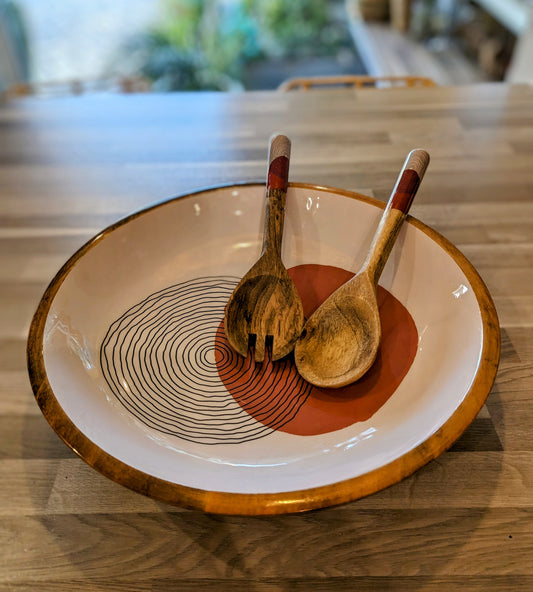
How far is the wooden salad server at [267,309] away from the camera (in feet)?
1.66

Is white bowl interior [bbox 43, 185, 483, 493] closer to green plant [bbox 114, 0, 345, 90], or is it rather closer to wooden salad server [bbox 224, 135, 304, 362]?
wooden salad server [bbox 224, 135, 304, 362]

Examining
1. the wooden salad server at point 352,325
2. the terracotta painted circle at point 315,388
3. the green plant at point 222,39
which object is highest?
the wooden salad server at point 352,325

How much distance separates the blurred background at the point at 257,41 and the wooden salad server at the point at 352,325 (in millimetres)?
1388

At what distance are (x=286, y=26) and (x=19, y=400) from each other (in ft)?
13.0

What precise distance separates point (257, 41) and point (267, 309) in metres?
3.76

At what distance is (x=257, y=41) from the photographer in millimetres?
3748

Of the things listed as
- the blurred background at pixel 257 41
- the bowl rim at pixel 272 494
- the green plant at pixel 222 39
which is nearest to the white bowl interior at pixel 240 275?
the bowl rim at pixel 272 494

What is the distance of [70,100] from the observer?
1071 mm

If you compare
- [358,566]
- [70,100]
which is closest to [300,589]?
[358,566]

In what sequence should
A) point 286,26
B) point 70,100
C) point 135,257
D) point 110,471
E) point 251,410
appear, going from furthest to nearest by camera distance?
point 286,26
point 70,100
point 135,257
point 251,410
point 110,471

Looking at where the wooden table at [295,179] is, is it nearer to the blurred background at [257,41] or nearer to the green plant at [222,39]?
the blurred background at [257,41]

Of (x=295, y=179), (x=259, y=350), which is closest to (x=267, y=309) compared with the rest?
(x=259, y=350)

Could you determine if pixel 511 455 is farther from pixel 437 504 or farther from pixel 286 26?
pixel 286 26

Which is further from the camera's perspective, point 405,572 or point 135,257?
point 135,257
